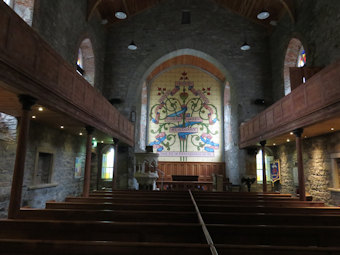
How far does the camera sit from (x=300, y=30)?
36.2 feet

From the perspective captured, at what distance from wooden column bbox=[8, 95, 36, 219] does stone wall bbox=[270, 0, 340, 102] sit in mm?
9016

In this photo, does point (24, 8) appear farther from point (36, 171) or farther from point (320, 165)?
point (320, 165)

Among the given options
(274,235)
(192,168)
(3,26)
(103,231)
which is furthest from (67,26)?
(192,168)

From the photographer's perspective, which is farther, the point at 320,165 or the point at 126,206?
the point at 320,165

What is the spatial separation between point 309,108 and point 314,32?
4628mm

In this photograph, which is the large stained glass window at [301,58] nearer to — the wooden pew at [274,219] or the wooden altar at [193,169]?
the wooden altar at [193,169]

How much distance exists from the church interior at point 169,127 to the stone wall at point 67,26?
0.07m

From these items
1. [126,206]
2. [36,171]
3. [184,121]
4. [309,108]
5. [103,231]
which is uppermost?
[184,121]

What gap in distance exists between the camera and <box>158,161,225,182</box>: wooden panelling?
17641mm

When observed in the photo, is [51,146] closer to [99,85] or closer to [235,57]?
[99,85]

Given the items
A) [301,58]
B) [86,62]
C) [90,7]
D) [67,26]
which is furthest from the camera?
[86,62]

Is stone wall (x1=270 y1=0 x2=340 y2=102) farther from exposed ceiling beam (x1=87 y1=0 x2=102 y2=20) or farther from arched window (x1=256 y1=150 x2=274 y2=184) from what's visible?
exposed ceiling beam (x1=87 y1=0 x2=102 y2=20)

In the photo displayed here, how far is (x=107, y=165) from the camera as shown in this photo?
47.1ft

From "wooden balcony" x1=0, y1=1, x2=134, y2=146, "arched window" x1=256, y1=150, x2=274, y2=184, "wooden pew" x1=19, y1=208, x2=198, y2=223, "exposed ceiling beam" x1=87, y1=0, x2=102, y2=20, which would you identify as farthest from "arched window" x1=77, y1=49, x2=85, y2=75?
"arched window" x1=256, y1=150, x2=274, y2=184
